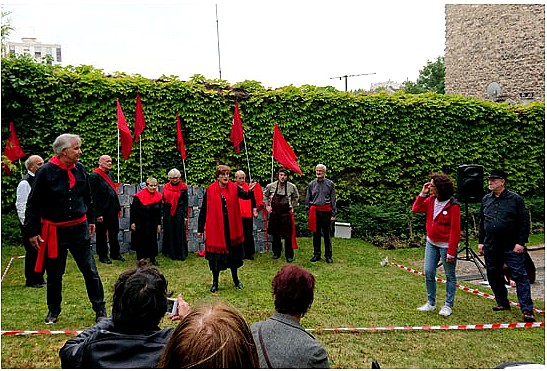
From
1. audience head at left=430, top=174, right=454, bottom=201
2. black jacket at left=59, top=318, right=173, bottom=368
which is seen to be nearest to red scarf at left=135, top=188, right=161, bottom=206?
audience head at left=430, top=174, right=454, bottom=201

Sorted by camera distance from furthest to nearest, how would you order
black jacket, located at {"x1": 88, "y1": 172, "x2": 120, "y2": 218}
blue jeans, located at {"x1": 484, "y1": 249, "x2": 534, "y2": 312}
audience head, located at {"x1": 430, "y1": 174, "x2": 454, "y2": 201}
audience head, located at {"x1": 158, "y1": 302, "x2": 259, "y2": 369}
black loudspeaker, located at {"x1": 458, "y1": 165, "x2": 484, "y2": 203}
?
black loudspeaker, located at {"x1": 458, "y1": 165, "x2": 484, "y2": 203}, black jacket, located at {"x1": 88, "y1": 172, "x2": 120, "y2": 218}, audience head, located at {"x1": 430, "y1": 174, "x2": 454, "y2": 201}, blue jeans, located at {"x1": 484, "y1": 249, "x2": 534, "y2": 312}, audience head, located at {"x1": 158, "y1": 302, "x2": 259, "y2": 369}

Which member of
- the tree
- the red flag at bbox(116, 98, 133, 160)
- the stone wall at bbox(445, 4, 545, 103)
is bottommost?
the red flag at bbox(116, 98, 133, 160)

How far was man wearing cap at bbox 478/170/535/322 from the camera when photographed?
6305mm

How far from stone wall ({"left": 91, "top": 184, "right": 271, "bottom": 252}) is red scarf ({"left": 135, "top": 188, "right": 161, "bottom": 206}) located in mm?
820

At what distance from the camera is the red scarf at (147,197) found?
9266 mm

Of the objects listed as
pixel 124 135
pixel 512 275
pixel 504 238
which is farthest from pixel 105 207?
pixel 512 275

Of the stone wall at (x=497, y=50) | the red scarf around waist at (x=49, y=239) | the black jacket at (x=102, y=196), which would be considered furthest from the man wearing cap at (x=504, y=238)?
the stone wall at (x=497, y=50)

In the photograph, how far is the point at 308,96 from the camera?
42.5 feet

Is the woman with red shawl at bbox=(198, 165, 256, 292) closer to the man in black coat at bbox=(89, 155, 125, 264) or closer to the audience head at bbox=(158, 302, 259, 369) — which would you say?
the man in black coat at bbox=(89, 155, 125, 264)

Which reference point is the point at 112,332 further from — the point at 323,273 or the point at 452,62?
the point at 452,62

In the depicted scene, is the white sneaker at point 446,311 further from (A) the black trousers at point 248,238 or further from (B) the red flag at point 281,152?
(B) the red flag at point 281,152

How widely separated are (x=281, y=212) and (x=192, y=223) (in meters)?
1.82

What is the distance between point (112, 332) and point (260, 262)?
739 centimetres

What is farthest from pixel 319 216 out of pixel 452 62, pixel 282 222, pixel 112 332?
pixel 452 62
